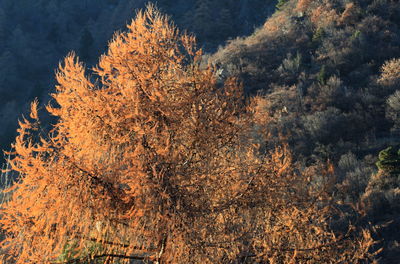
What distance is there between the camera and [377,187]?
45.6 feet

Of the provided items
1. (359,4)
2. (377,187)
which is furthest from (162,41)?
(359,4)

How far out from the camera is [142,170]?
13.3 feet

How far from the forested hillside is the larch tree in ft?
135

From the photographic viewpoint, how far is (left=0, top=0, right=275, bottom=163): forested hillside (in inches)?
1850

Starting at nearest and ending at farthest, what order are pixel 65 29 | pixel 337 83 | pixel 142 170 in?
1. pixel 142 170
2. pixel 337 83
3. pixel 65 29

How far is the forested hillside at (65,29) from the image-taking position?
154 feet

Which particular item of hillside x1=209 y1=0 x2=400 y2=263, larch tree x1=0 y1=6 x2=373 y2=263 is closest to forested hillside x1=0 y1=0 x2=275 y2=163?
hillside x1=209 y1=0 x2=400 y2=263

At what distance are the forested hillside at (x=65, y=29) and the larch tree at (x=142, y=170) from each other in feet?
135

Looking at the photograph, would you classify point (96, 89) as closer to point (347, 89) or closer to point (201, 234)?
point (201, 234)

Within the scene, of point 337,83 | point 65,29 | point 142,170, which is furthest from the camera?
point 65,29

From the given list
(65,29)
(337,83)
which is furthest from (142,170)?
(65,29)

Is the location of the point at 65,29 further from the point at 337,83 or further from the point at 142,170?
the point at 142,170

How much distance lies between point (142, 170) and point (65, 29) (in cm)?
5954

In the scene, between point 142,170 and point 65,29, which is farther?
point 65,29
